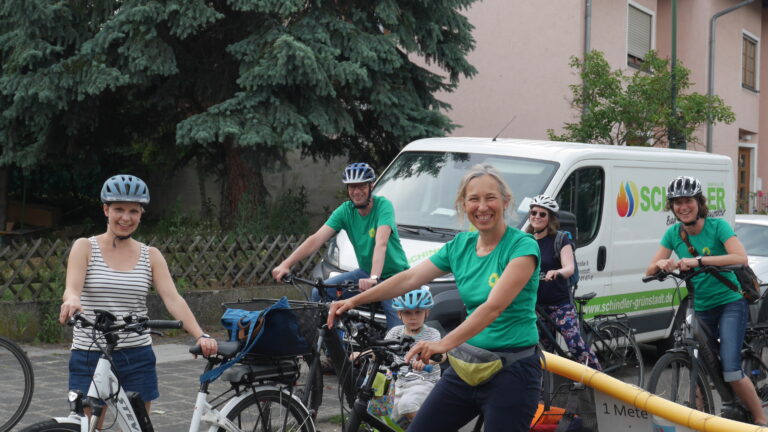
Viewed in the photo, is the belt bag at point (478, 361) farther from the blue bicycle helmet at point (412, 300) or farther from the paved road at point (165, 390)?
the paved road at point (165, 390)

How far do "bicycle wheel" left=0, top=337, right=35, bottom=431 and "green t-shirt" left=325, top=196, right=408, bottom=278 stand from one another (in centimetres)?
239

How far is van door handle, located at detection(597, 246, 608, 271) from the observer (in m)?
9.45

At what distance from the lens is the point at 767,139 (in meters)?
31.2

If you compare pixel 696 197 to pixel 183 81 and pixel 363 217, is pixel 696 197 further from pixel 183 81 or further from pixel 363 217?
pixel 183 81

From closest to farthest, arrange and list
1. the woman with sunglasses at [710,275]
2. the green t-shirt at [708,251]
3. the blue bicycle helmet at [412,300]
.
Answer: the blue bicycle helmet at [412,300] < the woman with sunglasses at [710,275] < the green t-shirt at [708,251]

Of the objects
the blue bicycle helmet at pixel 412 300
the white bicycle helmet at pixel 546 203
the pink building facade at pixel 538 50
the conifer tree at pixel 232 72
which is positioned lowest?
the blue bicycle helmet at pixel 412 300

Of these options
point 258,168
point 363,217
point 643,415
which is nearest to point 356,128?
point 258,168

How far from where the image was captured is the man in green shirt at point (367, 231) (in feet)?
23.1

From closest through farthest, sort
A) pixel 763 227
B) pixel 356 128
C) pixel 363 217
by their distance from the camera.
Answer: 1. pixel 363 217
2. pixel 763 227
3. pixel 356 128

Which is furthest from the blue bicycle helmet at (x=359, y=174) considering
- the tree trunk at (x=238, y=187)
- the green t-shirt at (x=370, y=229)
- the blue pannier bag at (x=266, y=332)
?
the tree trunk at (x=238, y=187)

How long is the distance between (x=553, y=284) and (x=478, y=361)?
3857 mm

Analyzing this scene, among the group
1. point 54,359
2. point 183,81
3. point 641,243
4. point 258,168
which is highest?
point 183,81

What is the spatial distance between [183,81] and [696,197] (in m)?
8.67

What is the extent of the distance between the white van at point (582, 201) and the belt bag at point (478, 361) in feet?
13.6
